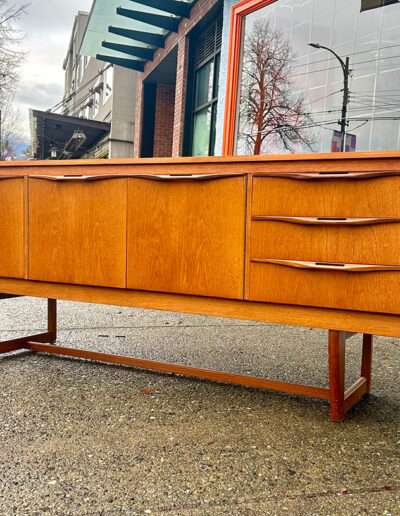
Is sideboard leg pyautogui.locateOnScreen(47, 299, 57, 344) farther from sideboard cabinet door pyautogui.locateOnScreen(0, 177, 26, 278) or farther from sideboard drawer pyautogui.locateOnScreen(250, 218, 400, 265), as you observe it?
sideboard drawer pyautogui.locateOnScreen(250, 218, 400, 265)

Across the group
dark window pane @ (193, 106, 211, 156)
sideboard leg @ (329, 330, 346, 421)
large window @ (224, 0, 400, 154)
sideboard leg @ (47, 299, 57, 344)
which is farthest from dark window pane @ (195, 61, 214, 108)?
sideboard leg @ (329, 330, 346, 421)

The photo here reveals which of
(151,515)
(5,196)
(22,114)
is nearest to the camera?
(151,515)

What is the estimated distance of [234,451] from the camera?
6.93 feet

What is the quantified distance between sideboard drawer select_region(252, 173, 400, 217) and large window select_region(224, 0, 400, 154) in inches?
122

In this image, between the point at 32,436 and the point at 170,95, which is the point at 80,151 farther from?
the point at 32,436

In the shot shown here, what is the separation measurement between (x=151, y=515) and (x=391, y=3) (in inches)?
201

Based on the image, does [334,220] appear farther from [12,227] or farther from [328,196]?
[12,227]

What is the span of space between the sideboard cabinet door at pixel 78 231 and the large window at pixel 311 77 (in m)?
3.34

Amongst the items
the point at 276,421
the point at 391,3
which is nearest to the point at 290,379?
the point at 276,421

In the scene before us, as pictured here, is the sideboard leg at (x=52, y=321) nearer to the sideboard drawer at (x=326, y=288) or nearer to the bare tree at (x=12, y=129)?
the sideboard drawer at (x=326, y=288)

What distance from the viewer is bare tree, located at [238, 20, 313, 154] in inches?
239

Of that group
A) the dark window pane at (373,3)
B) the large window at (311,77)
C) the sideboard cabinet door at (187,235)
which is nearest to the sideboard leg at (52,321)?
the sideboard cabinet door at (187,235)

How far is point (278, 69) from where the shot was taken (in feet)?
20.9

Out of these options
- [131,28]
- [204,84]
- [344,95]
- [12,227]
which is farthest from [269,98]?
[131,28]
